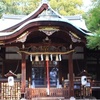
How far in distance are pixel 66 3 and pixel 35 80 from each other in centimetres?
1804

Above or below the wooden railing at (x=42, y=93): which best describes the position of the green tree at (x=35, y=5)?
above

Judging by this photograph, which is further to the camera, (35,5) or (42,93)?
(35,5)

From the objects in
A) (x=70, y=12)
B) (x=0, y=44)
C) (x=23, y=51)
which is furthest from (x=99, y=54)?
(x=70, y=12)

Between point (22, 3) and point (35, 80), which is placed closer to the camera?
point (35, 80)

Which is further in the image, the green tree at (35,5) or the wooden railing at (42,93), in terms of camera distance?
the green tree at (35,5)

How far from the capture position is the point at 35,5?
3097 centimetres

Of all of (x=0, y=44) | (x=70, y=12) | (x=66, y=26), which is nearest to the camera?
(x=66, y=26)

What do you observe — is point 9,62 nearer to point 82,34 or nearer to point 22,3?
point 82,34

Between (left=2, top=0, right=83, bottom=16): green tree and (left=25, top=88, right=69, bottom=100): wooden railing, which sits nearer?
(left=25, top=88, right=69, bottom=100): wooden railing

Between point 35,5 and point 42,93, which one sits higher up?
point 35,5

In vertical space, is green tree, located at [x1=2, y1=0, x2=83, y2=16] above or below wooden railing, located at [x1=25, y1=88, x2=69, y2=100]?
above

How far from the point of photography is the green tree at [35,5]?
2953cm

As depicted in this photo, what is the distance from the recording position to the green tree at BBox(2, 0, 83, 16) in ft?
96.9

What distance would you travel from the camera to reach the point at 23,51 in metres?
11.4
